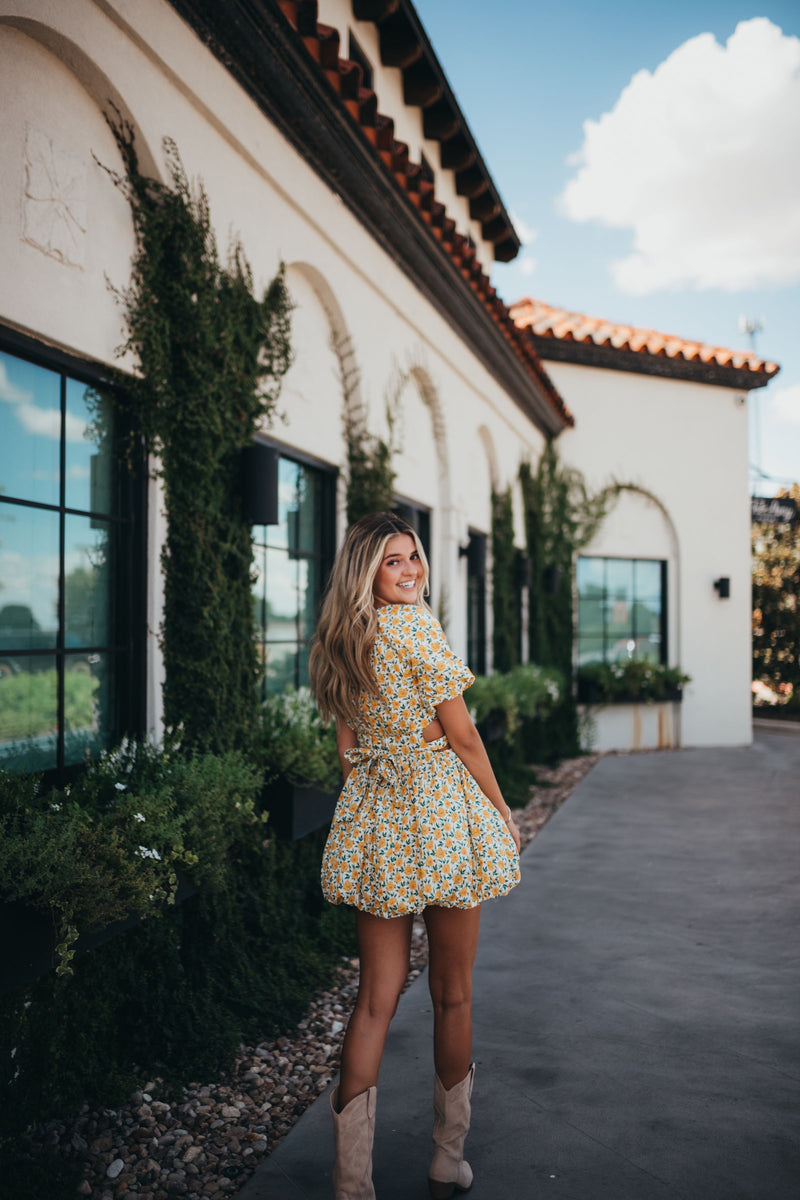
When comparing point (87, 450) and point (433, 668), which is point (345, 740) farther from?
point (87, 450)

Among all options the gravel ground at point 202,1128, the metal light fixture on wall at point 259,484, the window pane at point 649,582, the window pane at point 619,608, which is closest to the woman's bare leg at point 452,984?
the gravel ground at point 202,1128

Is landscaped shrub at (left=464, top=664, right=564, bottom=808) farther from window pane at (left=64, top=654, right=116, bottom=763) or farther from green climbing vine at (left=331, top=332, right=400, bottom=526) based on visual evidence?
window pane at (left=64, top=654, right=116, bottom=763)

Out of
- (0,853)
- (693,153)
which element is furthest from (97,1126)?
(693,153)

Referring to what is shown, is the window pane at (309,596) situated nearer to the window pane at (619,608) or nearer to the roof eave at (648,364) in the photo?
the roof eave at (648,364)

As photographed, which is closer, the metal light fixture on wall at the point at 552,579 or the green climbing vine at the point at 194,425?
the green climbing vine at the point at 194,425

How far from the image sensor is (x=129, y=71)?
309 cm

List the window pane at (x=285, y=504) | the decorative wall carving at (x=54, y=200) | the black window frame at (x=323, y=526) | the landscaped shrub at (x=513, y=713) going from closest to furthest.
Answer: the decorative wall carving at (x=54, y=200) < the window pane at (x=285, y=504) < the black window frame at (x=323, y=526) < the landscaped shrub at (x=513, y=713)

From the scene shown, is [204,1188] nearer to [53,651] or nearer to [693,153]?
[53,651]

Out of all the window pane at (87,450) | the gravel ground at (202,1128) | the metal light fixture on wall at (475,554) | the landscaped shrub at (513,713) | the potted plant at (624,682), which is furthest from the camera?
the potted plant at (624,682)

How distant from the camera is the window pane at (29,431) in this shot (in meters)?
2.76

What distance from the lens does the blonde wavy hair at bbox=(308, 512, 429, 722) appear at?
2.19 meters

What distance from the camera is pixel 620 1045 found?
9.95 ft

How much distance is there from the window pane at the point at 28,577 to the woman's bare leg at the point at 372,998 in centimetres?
148

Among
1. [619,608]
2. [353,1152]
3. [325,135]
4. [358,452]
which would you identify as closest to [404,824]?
[353,1152]
